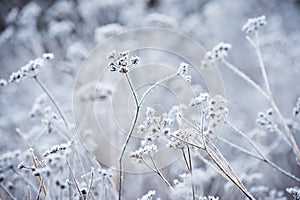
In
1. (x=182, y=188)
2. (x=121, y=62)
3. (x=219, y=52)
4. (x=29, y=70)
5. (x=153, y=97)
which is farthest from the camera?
(x=153, y=97)

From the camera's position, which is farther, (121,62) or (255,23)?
(255,23)

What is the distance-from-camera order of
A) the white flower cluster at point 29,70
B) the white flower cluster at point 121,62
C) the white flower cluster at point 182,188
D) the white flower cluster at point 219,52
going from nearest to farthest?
the white flower cluster at point 121,62, the white flower cluster at point 182,188, the white flower cluster at point 29,70, the white flower cluster at point 219,52

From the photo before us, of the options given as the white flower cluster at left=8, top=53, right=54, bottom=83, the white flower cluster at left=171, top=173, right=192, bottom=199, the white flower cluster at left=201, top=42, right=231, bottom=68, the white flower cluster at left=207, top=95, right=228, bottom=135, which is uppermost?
the white flower cluster at left=201, top=42, right=231, bottom=68

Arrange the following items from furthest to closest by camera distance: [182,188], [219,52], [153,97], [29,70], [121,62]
A: [153,97] → [219,52] → [29,70] → [182,188] → [121,62]

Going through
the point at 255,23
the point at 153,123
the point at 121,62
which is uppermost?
the point at 255,23

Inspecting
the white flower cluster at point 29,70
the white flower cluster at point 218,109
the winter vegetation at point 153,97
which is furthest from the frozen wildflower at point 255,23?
the white flower cluster at point 29,70

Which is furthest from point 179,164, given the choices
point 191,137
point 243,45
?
point 243,45

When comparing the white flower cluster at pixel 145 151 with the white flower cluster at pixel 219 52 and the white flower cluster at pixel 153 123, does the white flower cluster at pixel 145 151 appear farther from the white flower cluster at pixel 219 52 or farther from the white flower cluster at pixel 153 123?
the white flower cluster at pixel 219 52

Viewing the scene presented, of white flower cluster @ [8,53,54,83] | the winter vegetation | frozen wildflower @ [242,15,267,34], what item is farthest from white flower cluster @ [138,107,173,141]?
frozen wildflower @ [242,15,267,34]

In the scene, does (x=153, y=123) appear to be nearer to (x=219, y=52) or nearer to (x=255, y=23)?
(x=219, y=52)

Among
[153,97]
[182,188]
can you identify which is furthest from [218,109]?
[153,97]

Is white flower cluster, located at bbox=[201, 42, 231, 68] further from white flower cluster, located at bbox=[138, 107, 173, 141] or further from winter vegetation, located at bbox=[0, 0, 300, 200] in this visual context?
white flower cluster, located at bbox=[138, 107, 173, 141]

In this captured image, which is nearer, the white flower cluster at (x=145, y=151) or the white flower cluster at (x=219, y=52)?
the white flower cluster at (x=145, y=151)
